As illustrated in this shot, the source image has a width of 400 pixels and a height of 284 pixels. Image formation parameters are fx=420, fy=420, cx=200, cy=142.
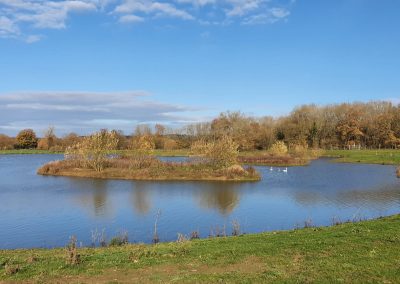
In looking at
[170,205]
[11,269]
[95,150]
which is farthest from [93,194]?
[11,269]

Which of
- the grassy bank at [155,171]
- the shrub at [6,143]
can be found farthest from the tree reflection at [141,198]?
the shrub at [6,143]

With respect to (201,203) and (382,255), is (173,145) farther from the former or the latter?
(382,255)

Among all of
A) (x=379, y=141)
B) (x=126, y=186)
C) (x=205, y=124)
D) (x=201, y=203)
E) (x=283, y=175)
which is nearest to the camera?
(x=201, y=203)

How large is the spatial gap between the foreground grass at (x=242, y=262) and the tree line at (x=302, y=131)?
226 ft

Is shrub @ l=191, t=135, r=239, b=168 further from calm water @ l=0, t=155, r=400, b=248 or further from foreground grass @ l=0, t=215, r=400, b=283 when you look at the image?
foreground grass @ l=0, t=215, r=400, b=283

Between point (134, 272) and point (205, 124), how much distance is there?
98.5 m

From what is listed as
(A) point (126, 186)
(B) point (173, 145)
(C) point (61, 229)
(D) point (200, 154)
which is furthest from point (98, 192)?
(B) point (173, 145)

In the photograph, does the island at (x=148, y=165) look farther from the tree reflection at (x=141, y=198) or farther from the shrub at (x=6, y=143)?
the shrub at (x=6, y=143)

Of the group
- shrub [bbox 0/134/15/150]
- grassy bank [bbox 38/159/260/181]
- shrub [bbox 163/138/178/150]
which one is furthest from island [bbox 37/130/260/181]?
shrub [bbox 0/134/15/150]

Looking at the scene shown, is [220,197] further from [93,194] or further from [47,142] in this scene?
[47,142]

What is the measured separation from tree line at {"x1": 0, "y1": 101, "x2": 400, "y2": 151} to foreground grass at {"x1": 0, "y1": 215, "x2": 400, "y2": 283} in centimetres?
6874

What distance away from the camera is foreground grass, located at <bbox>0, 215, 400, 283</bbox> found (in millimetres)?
8492

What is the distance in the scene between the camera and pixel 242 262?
970cm

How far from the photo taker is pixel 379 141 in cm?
9112
